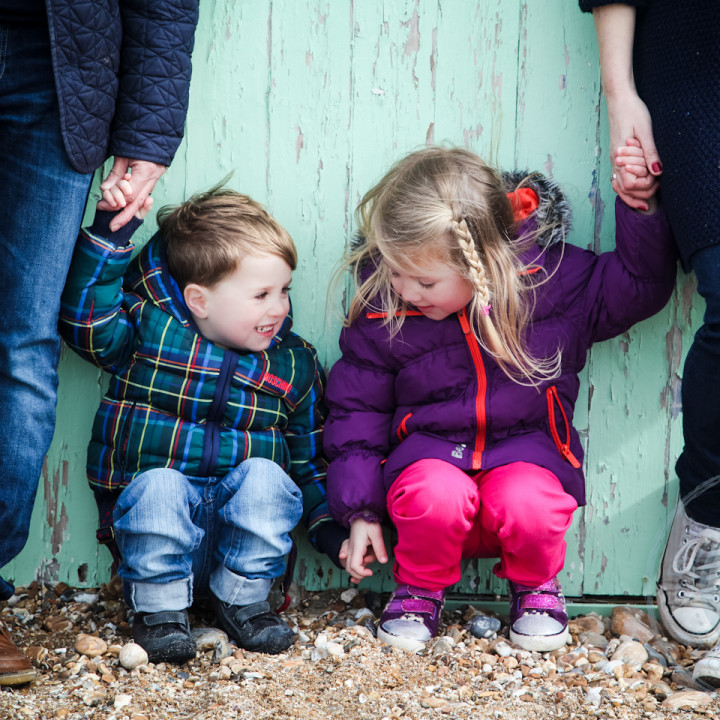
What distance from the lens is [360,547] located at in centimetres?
209

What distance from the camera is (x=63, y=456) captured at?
2.31m

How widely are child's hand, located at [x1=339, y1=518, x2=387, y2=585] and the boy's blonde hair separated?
670 mm

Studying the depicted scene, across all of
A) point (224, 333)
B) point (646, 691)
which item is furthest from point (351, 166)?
point (646, 691)

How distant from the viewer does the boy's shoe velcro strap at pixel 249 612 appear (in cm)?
202

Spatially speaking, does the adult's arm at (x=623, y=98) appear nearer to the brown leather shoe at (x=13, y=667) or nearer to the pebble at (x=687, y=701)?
the pebble at (x=687, y=701)

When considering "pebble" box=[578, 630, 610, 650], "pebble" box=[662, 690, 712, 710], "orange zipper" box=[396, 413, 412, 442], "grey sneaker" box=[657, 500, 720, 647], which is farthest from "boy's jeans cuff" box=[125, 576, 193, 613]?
"grey sneaker" box=[657, 500, 720, 647]

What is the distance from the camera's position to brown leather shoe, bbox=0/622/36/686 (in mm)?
1745

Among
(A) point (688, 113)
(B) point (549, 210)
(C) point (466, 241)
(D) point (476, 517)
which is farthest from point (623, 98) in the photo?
(D) point (476, 517)

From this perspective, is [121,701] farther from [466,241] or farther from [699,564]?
[699,564]

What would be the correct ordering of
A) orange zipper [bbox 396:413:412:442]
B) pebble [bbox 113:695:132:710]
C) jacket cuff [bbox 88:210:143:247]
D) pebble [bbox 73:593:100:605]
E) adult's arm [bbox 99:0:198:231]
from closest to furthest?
pebble [bbox 113:695:132:710] → adult's arm [bbox 99:0:198:231] → jacket cuff [bbox 88:210:143:247] → orange zipper [bbox 396:413:412:442] → pebble [bbox 73:593:100:605]

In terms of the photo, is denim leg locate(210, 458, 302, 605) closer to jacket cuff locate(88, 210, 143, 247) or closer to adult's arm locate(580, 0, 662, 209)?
jacket cuff locate(88, 210, 143, 247)

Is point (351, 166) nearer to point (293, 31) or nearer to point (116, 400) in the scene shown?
point (293, 31)

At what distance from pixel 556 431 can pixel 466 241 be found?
525mm

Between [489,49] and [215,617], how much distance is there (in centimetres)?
159
